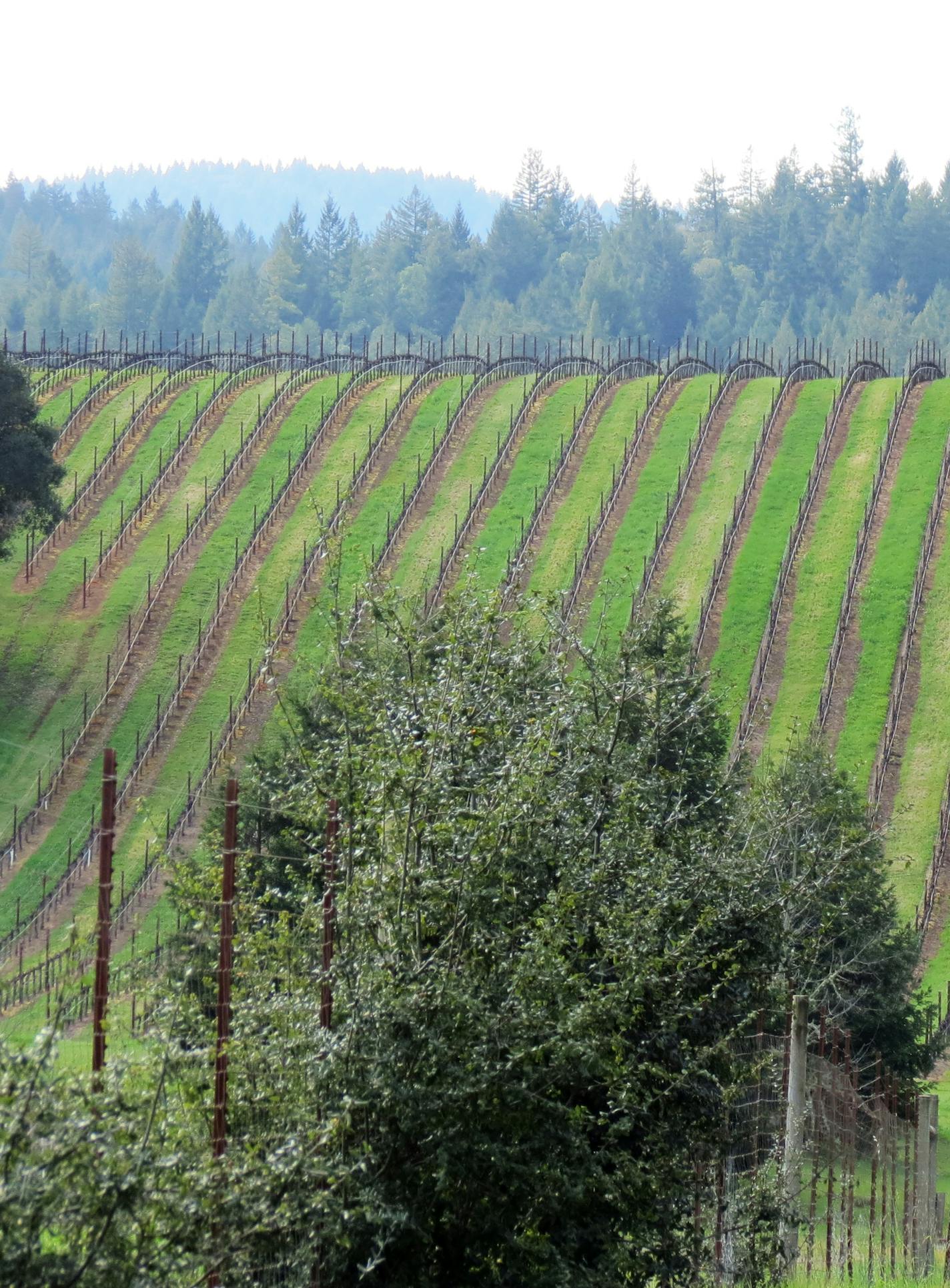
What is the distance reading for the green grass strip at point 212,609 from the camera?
4594 cm

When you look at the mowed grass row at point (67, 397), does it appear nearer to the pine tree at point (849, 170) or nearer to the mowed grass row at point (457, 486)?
the mowed grass row at point (457, 486)

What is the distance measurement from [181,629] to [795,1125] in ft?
148

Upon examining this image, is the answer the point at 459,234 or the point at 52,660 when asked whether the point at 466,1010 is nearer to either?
the point at 52,660

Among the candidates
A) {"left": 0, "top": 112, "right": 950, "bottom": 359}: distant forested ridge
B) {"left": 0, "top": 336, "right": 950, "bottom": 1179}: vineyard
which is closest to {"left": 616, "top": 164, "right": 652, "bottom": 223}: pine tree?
{"left": 0, "top": 112, "right": 950, "bottom": 359}: distant forested ridge

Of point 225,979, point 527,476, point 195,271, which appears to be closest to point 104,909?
point 225,979

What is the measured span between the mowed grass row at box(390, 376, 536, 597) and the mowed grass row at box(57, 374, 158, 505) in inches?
602

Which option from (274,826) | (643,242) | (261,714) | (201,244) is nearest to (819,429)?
(261,714)

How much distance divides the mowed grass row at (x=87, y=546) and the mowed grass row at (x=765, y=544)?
2265 centimetres

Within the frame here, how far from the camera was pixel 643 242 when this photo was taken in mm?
168250

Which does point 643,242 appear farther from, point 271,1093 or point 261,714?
point 271,1093

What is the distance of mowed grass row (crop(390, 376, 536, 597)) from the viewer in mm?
59656

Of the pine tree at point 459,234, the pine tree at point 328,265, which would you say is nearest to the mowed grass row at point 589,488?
the pine tree at point 328,265

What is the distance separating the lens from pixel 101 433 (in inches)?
2876

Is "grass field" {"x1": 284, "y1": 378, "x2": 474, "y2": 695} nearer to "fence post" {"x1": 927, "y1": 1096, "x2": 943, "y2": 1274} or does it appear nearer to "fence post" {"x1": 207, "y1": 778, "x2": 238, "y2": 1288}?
"fence post" {"x1": 927, "y1": 1096, "x2": 943, "y2": 1274}
